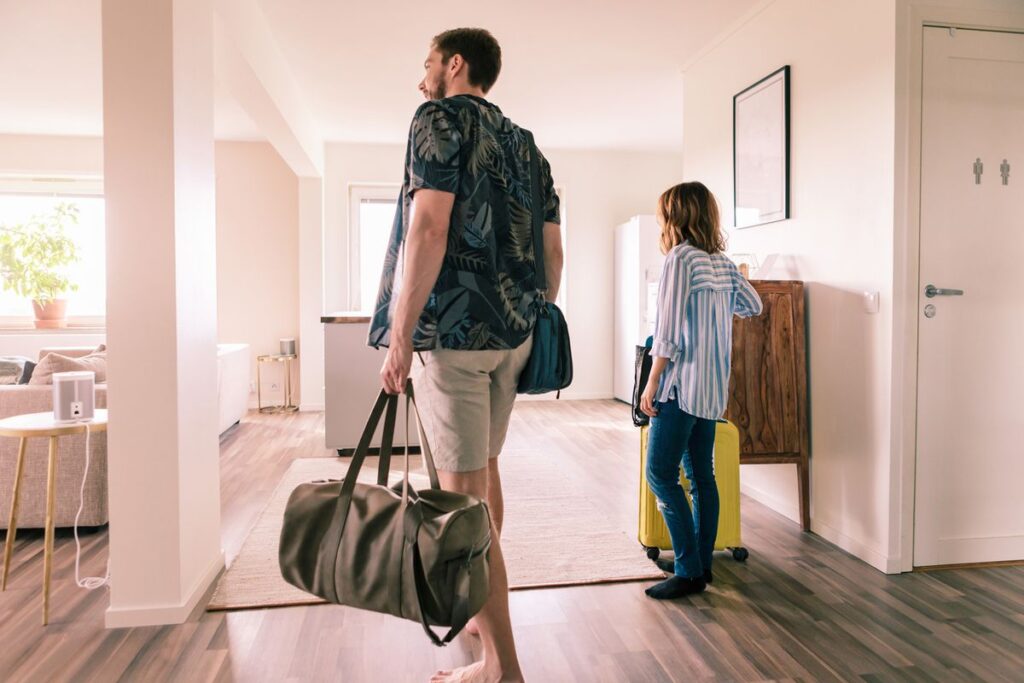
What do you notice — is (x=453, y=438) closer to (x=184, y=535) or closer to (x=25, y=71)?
(x=184, y=535)

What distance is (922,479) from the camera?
2432 mm

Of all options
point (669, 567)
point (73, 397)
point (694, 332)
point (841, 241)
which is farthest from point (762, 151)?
point (73, 397)

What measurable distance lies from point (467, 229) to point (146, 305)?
1.14 metres

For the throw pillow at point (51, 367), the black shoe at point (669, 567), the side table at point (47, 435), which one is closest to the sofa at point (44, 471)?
the throw pillow at point (51, 367)

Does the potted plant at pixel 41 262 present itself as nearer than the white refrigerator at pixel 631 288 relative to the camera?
Yes

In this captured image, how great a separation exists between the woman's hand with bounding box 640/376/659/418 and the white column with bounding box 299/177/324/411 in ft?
15.1

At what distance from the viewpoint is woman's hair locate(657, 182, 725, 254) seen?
208 centimetres

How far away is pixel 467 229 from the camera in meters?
1.36

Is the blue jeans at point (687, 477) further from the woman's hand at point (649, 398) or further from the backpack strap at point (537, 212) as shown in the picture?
the backpack strap at point (537, 212)

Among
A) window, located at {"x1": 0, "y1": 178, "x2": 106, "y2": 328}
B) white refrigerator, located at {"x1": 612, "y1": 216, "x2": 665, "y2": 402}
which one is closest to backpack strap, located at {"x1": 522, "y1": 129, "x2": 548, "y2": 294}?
white refrigerator, located at {"x1": 612, "y1": 216, "x2": 665, "y2": 402}

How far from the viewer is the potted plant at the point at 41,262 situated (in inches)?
236

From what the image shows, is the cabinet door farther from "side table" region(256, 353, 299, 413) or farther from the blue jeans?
"side table" region(256, 353, 299, 413)

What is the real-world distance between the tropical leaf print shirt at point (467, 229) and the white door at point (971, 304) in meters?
1.77

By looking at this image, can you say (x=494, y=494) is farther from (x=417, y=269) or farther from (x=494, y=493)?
(x=417, y=269)
